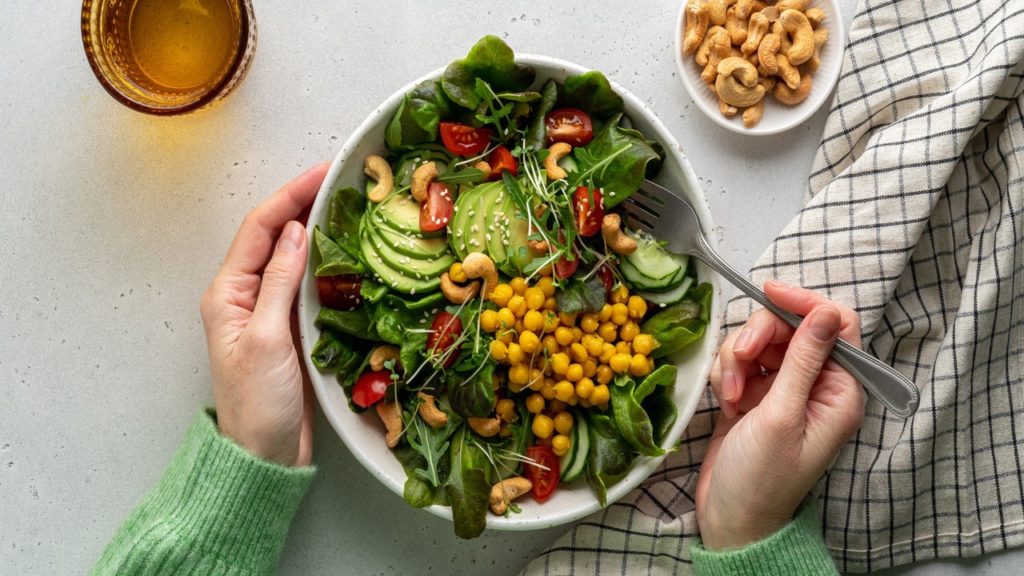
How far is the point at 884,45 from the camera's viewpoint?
219cm

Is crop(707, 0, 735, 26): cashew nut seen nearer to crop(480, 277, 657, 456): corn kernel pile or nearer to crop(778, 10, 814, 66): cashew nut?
crop(778, 10, 814, 66): cashew nut

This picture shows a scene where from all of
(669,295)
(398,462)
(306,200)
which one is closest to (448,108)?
(306,200)

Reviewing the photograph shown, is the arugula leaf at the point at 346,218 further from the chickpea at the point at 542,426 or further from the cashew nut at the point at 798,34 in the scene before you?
the cashew nut at the point at 798,34

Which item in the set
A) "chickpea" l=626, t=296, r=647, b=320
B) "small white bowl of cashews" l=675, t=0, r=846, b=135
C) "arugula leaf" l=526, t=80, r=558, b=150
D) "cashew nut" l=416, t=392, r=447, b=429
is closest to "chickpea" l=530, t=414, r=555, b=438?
"cashew nut" l=416, t=392, r=447, b=429

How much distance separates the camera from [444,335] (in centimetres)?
193

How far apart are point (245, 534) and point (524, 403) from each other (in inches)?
28.1

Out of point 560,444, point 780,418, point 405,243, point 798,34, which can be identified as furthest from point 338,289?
point 798,34

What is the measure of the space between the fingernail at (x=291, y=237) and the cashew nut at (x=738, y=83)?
1081 mm

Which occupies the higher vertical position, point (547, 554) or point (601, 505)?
point (601, 505)

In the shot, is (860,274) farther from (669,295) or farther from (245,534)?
(245,534)

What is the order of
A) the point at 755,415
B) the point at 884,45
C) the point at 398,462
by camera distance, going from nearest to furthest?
the point at 755,415 < the point at 398,462 < the point at 884,45

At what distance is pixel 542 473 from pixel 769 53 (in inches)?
45.8

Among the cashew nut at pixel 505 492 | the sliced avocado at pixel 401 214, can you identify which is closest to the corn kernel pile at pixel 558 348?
the cashew nut at pixel 505 492

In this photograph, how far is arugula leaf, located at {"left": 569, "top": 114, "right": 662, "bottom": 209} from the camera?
1898mm
